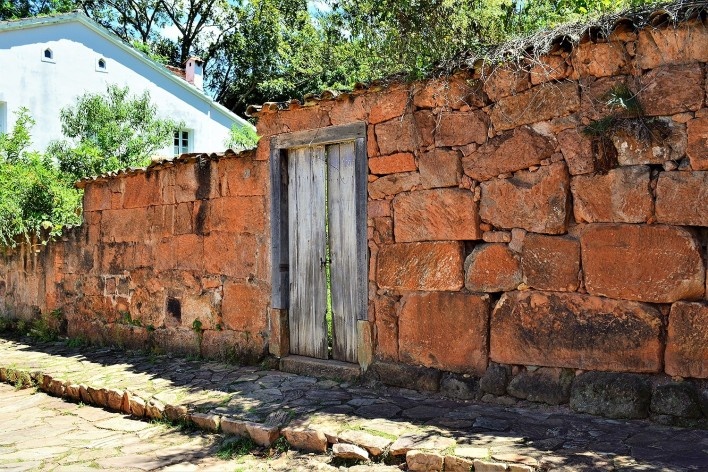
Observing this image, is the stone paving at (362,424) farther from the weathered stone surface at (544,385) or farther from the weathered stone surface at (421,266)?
the weathered stone surface at (421,266)

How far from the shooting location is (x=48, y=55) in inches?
572

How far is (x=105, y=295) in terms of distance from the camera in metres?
8.04

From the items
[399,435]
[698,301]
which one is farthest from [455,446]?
[698,301]

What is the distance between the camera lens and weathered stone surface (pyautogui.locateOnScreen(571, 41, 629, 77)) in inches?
161

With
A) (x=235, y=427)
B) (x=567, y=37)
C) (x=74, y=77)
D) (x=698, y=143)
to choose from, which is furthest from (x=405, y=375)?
(x=74, y=77)

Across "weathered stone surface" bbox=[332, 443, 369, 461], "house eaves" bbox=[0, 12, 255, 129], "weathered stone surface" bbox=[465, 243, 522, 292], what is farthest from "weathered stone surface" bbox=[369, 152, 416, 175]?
"house eaves" bbox=[0, 12, 255, 129]

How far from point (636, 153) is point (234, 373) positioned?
3.99 meters

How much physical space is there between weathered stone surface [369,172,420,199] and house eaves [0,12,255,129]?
11937 mm

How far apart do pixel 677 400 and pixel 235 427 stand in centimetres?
294

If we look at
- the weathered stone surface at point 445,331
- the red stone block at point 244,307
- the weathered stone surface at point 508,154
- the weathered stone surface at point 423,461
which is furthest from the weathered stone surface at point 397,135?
the weathered stone surface at point 423,461

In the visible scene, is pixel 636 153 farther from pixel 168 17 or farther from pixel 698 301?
pixel 168 17

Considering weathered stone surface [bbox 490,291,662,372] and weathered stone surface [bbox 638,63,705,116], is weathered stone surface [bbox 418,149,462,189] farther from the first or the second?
weathered stone surface [bbox 638,63,705,116]

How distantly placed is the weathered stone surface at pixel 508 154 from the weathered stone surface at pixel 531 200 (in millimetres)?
75

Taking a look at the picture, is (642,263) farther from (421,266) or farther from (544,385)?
(421,266)
